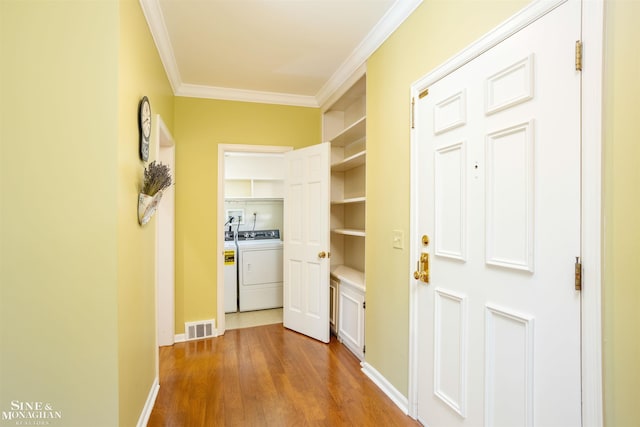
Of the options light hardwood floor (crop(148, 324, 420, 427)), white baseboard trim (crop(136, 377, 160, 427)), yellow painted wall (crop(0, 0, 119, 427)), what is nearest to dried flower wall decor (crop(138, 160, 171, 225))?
yellow painted wall (crop(0, 0, 119, 427))

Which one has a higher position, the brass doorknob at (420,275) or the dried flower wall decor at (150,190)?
the dried flower wall decor at (150,190)

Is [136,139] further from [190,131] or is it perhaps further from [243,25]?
[190,131]

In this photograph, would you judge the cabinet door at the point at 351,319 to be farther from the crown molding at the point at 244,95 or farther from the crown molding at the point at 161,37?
the crown molding at the point at 161,37

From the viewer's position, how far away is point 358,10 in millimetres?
2025

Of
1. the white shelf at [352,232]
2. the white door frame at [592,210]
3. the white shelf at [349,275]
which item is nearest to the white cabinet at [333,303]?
the white shelf at [349,275]

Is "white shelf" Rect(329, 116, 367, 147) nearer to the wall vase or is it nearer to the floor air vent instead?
the wall vase

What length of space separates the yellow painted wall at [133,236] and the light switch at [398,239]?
5.11 ft

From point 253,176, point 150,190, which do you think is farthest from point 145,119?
point 253,176

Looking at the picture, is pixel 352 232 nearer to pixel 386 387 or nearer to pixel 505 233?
pixel 386 387

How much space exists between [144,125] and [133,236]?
2.19 ft

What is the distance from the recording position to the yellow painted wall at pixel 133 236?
1.45 m

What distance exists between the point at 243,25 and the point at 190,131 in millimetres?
1422

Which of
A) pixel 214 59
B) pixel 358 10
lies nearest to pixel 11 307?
pixel 214 59

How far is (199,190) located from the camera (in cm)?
328
